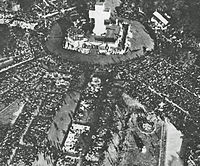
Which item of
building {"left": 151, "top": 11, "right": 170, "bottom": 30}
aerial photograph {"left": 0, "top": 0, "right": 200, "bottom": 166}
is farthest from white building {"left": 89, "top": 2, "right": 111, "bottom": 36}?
building {"left": 151, "top": 11, "right": 170, "bottom": 30}

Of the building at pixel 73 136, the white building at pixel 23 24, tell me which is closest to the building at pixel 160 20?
the white building at pixel 23 24

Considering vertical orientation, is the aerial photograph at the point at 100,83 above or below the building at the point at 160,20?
below

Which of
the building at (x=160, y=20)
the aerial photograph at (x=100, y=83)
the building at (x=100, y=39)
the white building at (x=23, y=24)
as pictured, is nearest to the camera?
the aerial photograph at (x=100, y=83)

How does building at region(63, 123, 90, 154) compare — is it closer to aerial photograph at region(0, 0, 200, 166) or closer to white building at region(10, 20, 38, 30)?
aerial photograph at region(0, 0, 200, 166)

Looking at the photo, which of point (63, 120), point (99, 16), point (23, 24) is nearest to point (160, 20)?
point (99, 16)

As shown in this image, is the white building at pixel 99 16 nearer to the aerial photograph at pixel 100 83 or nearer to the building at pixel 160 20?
the aerial photograph at pixel 100 83

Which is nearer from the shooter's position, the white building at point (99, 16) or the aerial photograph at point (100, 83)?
the aerial photograph at point (100, 83)

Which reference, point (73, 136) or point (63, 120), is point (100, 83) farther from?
point (73, 136)
